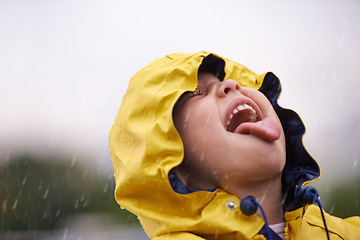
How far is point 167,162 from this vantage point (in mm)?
1207

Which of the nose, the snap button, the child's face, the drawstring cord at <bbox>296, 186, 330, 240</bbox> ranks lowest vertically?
the snap button

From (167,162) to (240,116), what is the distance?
314mm

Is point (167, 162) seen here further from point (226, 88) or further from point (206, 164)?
point (226, 88)

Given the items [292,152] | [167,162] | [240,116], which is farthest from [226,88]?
[292,152]

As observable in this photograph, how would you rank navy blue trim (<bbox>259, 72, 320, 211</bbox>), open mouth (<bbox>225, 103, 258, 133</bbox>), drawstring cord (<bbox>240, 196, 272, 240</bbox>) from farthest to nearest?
1. navy blue trim (<bbox>259, 72, 320, 211</bbox>)
2. open mouth (<bbox>225, 103, 258, 133</bbox>)
3. drawstring cord (<bbox>240, 196, 272, 240</bbox>)

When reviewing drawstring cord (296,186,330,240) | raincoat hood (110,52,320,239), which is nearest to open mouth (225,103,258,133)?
raincoat hood (110,52,320,239)

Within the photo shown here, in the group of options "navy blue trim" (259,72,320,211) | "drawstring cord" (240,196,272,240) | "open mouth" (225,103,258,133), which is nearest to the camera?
"drawstring cord" (240,196,272,240)

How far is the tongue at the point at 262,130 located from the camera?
120cm

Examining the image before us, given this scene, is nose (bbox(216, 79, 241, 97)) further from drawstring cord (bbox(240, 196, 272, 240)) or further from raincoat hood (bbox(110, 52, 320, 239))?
drawstring cord (bbox(240, 196, 272, 240))

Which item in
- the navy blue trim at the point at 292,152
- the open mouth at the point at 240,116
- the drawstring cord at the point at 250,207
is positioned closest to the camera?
the drawstring cord at the point at 250,207

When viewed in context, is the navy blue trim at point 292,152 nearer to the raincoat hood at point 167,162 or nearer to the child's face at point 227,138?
the raincoat hood at point 167,162

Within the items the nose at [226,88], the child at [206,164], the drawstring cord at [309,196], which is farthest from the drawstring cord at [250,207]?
the nose at [226,88]

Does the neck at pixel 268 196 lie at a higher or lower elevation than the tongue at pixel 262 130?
lower

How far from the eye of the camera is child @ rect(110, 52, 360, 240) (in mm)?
1176
